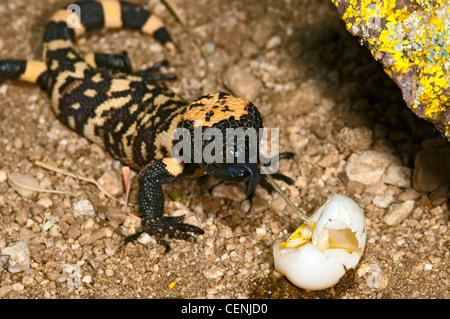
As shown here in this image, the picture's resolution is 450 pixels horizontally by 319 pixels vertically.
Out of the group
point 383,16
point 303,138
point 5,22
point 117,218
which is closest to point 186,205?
point 117,218

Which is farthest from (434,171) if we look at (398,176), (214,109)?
(214,109)

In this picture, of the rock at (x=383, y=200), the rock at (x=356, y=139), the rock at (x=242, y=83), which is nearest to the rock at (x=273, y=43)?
the rock at (x=242, y=83)

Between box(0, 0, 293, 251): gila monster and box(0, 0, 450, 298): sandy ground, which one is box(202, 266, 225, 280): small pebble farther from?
box(0, 0, 293, 251): gila monster

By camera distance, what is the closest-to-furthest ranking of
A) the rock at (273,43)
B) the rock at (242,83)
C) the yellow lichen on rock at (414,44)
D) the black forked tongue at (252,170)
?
1. the yellow lichen on rock at (414,44)
2. the black forked tongue at (252,170)
3. the rock at (242,83)
4. the rock at (273,43)

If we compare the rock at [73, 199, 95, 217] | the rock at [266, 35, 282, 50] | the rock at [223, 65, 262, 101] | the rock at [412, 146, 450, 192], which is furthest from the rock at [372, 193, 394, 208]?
the rock at [73, 199, 95, 217]

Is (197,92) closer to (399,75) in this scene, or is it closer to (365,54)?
(365,54)

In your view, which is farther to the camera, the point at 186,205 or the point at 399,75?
the point at 186,205

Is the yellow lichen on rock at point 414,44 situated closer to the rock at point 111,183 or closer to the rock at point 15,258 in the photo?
the rock at point 111,183
